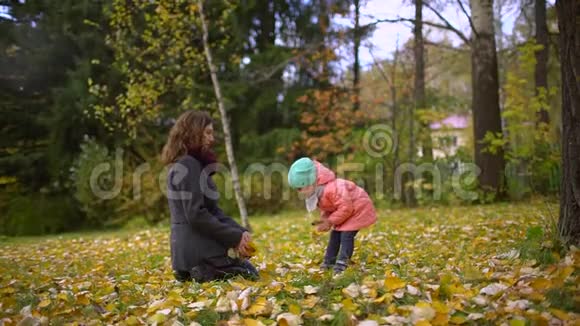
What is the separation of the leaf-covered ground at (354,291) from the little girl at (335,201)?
304mm

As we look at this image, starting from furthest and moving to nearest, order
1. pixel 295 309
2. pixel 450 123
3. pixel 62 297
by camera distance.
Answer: pixel 450 123 → pixel 62 297 → pixel 295 309

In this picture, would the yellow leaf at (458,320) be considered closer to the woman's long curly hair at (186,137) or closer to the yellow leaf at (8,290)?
the woman's long curly hair at (186,137)

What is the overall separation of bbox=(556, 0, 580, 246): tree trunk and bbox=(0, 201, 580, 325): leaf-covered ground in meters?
0.29

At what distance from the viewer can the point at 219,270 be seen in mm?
4215

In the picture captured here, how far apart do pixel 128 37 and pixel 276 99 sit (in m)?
5.29

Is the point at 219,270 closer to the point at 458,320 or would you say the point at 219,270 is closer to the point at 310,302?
the point at 310,302

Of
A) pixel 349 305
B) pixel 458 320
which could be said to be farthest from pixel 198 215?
pixel 458 320

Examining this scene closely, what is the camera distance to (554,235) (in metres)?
4.09

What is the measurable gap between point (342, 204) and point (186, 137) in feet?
4.62

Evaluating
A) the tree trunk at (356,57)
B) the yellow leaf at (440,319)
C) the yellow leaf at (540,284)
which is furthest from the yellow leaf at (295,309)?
the tree trunk at (356,57)

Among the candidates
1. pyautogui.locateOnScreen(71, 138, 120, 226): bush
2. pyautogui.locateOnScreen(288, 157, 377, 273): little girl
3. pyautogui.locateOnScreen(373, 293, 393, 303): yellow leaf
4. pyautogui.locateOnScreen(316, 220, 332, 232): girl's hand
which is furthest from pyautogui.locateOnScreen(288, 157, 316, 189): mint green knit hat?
pyautogui.locateOnScreen(71, 138, 120, 226): bush

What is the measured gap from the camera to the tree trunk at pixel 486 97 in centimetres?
1103

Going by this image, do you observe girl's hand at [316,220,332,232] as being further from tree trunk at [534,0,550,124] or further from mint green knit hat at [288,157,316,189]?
tree trunk at [534,0,550,124]

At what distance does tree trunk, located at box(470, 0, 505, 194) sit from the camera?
36.2ft
